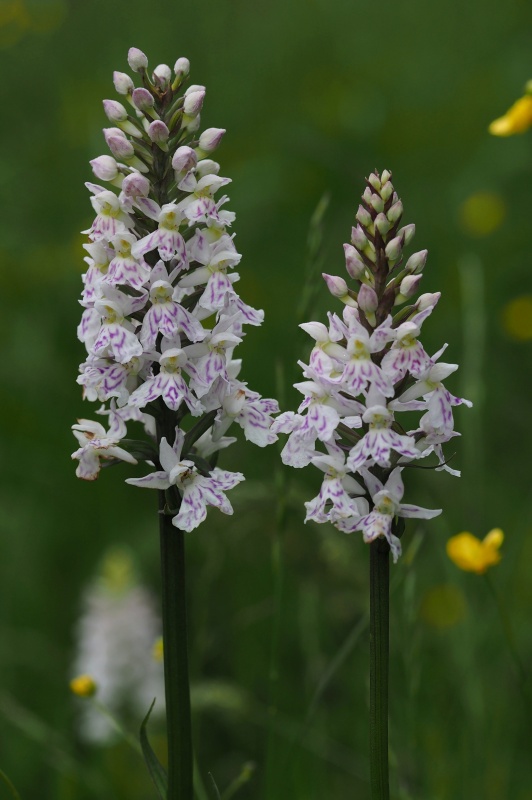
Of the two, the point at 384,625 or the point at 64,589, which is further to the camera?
the point at 64,589

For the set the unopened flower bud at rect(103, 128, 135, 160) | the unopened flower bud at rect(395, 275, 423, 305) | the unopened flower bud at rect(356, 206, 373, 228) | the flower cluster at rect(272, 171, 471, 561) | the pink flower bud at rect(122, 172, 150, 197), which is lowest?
the flower cluster at rect(272, 171, 471, 561)

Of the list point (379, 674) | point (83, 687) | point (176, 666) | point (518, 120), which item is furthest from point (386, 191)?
point (518, 120)

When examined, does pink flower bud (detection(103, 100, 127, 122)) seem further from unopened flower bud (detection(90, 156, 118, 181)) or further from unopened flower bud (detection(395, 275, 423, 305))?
unopened flower bud (detection(395, 275, 423, 305))

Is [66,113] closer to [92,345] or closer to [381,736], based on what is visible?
[92,345]

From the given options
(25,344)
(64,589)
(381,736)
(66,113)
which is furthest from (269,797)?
(66,113)

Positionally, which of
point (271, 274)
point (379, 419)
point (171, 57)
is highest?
point (171, 57)

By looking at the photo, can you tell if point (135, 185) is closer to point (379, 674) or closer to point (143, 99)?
point (143, 99)

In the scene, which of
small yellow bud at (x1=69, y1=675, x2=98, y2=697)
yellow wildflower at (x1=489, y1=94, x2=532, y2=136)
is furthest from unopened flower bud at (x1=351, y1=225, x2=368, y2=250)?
yellow wildflower at (x1=489, y1=94, x2=532, y2=136)
